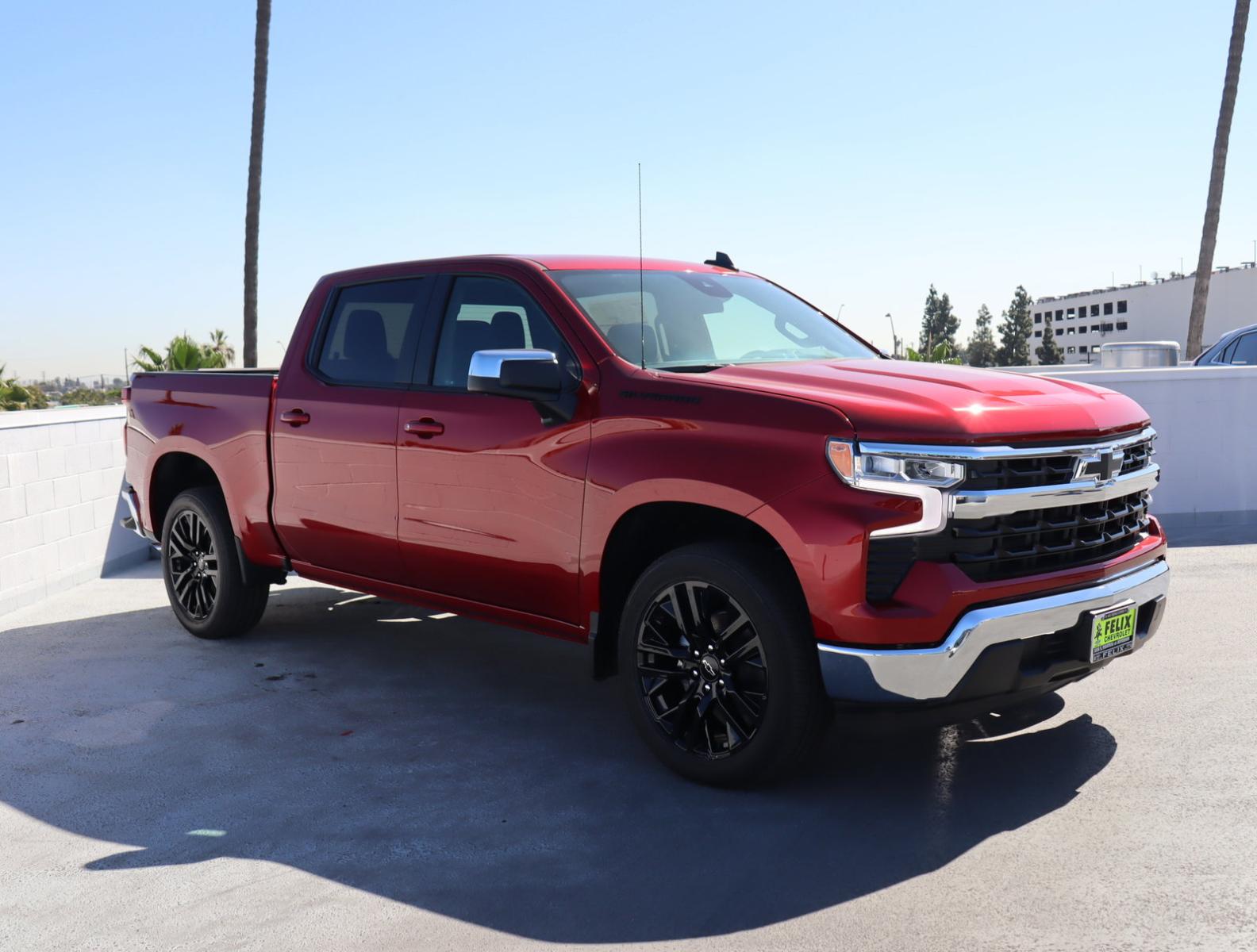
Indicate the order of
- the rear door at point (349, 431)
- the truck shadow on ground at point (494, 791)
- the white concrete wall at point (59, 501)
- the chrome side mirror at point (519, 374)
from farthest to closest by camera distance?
1. the white concrete wall at point (59, 501)
2. the rear door at point (349, 431)
3. the chrome side mirror at point (519, 374)
4. the truck shadow on ground at point (494, 791)

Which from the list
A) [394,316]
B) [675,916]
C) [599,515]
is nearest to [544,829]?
[675,916]

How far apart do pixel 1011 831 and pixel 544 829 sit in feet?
5.14

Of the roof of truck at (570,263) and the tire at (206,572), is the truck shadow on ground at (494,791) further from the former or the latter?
the roof of truck at (570,263)

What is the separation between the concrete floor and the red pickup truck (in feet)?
1.26

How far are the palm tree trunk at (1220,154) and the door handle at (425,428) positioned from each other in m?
18.9

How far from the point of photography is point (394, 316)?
6086mm

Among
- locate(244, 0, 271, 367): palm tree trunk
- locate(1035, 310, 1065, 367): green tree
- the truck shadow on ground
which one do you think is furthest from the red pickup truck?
locate(1035, 310, 1065, 367): green tree

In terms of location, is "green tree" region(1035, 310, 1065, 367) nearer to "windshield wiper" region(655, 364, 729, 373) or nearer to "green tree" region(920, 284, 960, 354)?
"green tree" region(920, 284, 960, 354)

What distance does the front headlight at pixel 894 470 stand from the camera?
13.4ft

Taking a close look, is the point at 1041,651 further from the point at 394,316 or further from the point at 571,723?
the point at 394,316

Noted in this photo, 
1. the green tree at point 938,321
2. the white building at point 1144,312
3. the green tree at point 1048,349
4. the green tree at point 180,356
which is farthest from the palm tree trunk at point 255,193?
the green tree at point 938,321

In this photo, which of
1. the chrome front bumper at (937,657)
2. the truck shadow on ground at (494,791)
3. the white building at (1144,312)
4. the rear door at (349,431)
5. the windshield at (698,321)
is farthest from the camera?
the white building at (1144,312)

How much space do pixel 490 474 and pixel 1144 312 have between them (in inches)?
5807

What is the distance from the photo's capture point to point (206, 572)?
7262mm
